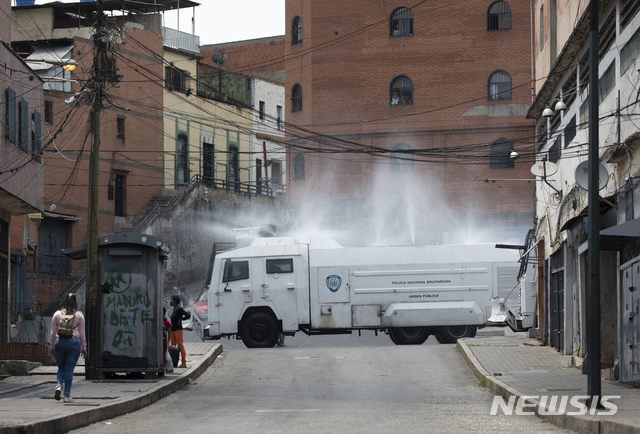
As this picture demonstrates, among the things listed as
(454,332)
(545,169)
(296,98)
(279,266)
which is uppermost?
(296,98)

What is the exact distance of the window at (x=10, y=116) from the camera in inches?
1043

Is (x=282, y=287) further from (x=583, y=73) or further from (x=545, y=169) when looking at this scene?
(x=583, y=73)

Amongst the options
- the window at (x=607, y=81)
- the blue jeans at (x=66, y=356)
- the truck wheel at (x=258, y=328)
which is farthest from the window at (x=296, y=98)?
the blue jeans at (x=66, y=356)

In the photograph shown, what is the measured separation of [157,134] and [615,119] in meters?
43.9

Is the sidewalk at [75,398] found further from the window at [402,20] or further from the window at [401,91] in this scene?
the window at [402,20]

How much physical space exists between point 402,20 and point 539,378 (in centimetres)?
4474

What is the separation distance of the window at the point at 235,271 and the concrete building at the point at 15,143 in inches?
300

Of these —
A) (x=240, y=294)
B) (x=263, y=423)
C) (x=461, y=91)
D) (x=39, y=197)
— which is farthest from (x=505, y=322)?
(x=461, y=91)

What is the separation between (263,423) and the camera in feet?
55.0

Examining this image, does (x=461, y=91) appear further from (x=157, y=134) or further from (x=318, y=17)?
(x=157, y=134)

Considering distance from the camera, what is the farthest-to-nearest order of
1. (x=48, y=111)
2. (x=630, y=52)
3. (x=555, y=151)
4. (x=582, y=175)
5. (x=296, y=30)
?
(x=296, y=30)
(x=48, y=111)
(x=555, y=151)
(x=582, y=175)
(x=630, y=52)

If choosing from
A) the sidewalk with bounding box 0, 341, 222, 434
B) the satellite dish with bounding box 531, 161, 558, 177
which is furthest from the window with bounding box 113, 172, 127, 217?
the sidewalk with bounding box 0, 341, 222, 434

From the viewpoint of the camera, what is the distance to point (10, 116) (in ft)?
88.3

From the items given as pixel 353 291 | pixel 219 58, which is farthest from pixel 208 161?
pixel 353 291
